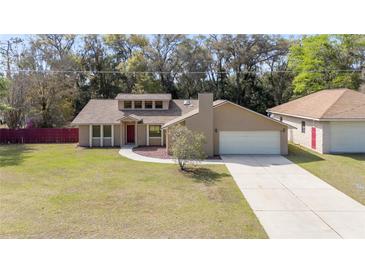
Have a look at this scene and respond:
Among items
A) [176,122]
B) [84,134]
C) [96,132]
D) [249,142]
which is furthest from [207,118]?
[84,134]

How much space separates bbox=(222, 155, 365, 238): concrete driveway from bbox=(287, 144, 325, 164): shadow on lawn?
90.7 inches

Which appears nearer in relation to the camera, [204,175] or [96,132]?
[204,175]

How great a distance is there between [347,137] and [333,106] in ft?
7.19

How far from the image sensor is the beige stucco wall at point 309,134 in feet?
64.7

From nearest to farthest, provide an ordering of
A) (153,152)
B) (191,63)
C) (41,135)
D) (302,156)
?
(302,156), (153,152), (41,135), (191,63)

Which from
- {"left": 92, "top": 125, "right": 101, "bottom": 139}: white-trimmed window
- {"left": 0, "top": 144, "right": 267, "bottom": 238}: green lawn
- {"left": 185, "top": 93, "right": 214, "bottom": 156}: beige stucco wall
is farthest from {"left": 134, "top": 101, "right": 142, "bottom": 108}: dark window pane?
{"left": 0, "top": 144, "right": 267, "bottom": 238}: green lawn

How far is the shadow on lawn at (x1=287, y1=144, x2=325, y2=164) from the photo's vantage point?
58.1ft

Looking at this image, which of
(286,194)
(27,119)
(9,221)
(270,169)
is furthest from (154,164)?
(27,119)

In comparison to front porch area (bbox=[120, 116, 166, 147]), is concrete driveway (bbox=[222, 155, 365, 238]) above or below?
below

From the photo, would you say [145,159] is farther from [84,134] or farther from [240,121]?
[84,134]

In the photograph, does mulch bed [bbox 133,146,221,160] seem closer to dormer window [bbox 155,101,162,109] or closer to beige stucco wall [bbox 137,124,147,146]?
beige stucco wall [bbox 137,124,147,146]

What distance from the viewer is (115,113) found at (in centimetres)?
2539

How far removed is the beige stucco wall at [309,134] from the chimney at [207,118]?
5776 mm
